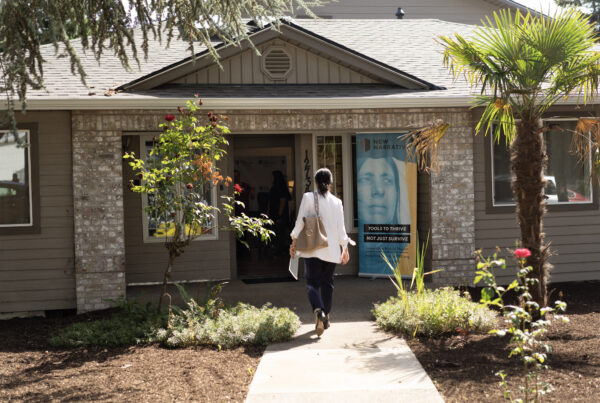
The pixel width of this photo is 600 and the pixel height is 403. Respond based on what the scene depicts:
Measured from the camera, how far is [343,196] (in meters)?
10.8

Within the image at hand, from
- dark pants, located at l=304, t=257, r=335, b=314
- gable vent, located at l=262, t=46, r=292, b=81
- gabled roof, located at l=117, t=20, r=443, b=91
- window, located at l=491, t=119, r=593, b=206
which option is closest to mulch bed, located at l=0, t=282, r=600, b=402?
Result: dark pants, located at l=304, t=257, r=335, b=314

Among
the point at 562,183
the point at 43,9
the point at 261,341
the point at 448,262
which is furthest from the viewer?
the point at 562,183

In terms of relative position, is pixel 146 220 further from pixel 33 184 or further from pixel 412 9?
pixel 412 9

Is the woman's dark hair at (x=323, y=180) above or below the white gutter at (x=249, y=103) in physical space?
below

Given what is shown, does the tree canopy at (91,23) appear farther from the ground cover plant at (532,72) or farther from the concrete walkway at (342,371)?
the concrete walkway at (342,371)

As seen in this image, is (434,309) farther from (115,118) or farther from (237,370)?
(115,118)

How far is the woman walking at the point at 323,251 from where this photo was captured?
684 cm

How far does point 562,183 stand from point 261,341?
6.26 metres

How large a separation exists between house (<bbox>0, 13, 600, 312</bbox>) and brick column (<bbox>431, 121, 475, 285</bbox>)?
0.06 ft

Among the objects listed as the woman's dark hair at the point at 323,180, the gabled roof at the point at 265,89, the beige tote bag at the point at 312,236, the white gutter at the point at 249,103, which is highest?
the gabled roof at the point at 265,89

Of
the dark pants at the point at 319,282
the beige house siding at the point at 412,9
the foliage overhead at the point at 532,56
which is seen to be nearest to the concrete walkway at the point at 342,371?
the dark pants at the point at 319,282

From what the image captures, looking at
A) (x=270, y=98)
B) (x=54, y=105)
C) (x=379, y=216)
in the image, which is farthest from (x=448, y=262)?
(x=54, y=105)

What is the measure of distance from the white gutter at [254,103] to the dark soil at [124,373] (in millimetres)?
3134

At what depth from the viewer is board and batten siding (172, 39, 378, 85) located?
9781mm
